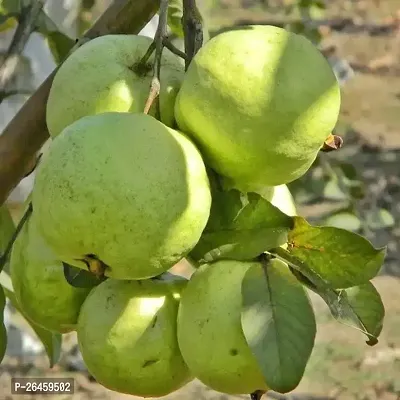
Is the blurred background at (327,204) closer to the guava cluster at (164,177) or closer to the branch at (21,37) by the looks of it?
the branch at (21,37)

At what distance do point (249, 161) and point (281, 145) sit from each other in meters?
0.02

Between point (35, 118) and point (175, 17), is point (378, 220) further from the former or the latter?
point (35, 118)

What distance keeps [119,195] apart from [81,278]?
159 mm

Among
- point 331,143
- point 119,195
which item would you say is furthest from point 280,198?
point 119,195

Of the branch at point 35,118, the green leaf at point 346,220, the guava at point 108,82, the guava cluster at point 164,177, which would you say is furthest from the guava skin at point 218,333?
the green leaf at point 346,220

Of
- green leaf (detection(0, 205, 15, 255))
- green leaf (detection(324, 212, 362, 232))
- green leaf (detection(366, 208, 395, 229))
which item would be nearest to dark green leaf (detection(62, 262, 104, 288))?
green leaf (detection(0, 205, 15, 255))

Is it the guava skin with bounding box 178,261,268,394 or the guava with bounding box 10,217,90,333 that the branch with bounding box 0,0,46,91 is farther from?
the guava skin with bounding box 178,261,268,394

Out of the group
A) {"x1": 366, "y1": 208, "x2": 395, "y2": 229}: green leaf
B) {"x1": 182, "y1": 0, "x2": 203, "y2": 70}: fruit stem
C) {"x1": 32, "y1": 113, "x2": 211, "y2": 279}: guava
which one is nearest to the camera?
{"x1": 32, "y1": 113, "x2": 211, "y2": 279}: guava

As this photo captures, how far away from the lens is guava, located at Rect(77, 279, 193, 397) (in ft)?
1.98

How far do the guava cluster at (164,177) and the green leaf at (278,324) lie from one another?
2 centimetres

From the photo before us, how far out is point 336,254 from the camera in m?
0.59

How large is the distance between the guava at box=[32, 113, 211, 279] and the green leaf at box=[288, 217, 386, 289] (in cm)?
9

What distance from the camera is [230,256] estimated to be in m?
0.59

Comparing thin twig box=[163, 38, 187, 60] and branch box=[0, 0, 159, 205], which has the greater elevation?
thin twig box=[163, 38, 187, 60]
